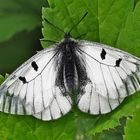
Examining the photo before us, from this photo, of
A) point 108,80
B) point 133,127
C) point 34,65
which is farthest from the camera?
point 34,65

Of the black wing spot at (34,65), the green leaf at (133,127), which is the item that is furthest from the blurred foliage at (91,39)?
the black wing spot at (34,65)

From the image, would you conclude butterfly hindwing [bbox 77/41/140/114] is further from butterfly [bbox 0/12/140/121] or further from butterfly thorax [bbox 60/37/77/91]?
butterfly thorax [bbox 60/37/77/91]

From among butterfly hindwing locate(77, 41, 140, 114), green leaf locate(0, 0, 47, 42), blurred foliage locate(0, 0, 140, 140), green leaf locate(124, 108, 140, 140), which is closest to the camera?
green leaf locate(124, 108, 140, 140)

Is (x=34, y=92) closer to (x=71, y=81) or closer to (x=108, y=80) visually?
(x=71, y=81)

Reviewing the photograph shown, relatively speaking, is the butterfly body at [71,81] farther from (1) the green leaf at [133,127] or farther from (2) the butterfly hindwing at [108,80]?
(1) the green leaf at [133,127]

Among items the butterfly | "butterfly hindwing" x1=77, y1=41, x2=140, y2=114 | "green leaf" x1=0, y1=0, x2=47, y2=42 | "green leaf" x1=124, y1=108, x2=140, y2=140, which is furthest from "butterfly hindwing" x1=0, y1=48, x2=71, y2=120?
"green leaf" x1=0, y1=0, x2=47, y2=42

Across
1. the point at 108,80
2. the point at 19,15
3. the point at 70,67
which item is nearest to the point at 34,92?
the point at 70,67

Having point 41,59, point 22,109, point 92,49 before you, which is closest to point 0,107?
point 22,109
